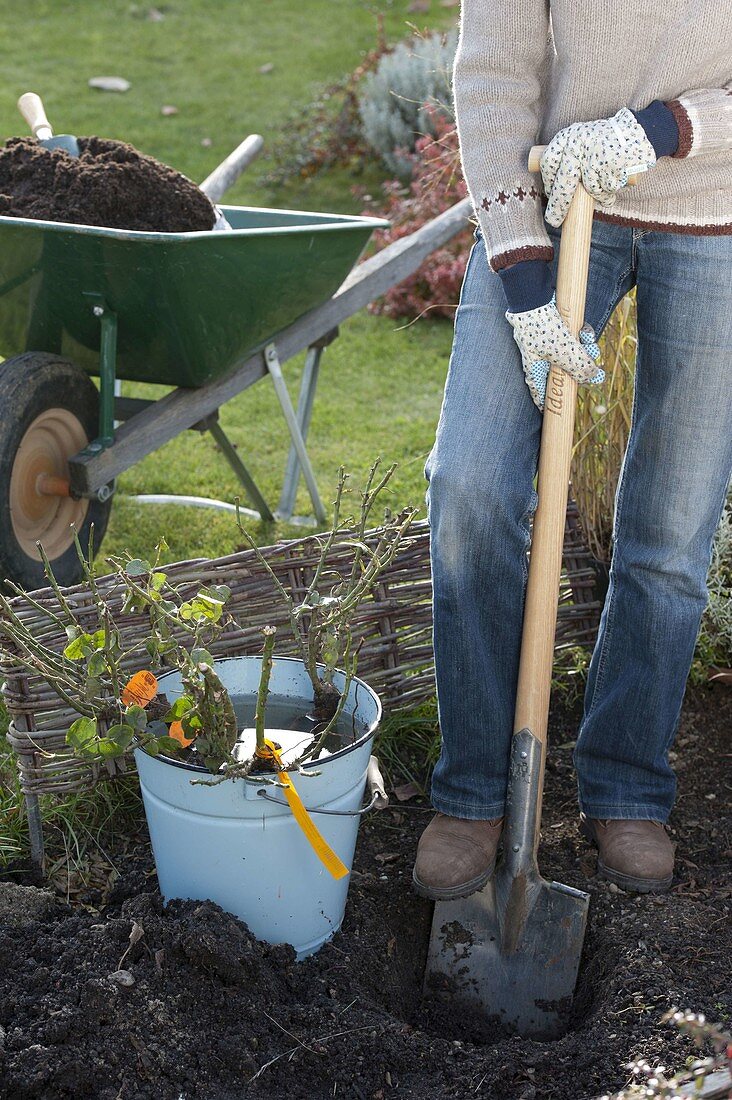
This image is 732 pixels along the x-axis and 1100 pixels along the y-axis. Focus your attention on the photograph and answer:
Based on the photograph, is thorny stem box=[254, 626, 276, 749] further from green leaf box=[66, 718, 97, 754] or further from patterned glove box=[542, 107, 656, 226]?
patterned glove box=[542, 107, 656, 226]

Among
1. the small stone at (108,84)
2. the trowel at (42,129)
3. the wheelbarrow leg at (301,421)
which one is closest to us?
the trowel at (42,129)

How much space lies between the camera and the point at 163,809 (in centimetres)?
186

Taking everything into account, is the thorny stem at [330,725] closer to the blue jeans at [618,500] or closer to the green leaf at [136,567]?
the blue jeans at [618,500]

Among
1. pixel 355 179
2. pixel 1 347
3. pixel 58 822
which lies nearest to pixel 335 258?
pixel 1 347

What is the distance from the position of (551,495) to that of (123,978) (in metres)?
0.99

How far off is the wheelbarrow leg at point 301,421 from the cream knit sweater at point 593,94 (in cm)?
202

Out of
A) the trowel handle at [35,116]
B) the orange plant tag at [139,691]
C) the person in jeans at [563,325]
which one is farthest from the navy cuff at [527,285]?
the trowel handle at [35,116]

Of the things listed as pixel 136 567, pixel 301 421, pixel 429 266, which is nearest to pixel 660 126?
pixel 136 567

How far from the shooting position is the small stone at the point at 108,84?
8906mm

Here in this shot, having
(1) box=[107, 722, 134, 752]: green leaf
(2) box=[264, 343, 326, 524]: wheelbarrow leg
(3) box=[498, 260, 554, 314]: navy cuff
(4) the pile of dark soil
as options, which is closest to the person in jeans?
(3) box=[498, 260, 554, 314]: navy cuff

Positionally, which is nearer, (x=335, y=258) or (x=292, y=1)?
(x=335, y=258)

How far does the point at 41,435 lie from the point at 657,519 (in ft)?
5.31

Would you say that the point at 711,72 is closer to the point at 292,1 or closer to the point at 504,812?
the point at 504,812

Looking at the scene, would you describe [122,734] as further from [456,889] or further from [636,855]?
[636,855]
